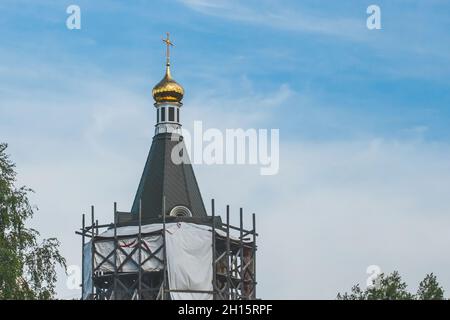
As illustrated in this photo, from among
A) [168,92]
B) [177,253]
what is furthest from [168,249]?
[168,92]

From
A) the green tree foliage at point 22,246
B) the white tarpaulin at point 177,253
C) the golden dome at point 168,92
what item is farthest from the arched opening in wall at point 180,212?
the green tree foliage at point 22,246

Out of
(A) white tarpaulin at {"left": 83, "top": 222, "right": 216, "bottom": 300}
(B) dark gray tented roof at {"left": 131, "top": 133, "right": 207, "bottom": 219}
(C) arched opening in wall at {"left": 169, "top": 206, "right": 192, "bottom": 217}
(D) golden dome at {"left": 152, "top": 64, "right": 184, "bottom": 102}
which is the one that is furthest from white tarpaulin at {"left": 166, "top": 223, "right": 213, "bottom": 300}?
(D) golden dome at {"left": 152, "top": 64, "right": 184, "bottom": 102}

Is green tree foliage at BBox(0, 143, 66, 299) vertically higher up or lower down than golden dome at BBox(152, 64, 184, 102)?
lower down

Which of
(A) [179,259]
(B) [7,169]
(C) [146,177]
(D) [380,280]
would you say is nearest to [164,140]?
(C) [146,177]

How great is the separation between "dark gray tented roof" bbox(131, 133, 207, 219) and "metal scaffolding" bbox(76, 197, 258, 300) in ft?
4.12

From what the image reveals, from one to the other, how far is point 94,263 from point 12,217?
2274 cm

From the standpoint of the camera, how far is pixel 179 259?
6066 cm

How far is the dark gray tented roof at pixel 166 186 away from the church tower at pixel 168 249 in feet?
0.15

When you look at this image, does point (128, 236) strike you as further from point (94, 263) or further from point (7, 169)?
point (7, 169)

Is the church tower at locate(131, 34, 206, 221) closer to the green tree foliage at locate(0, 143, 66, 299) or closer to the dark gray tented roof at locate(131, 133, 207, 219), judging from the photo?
the dark gray tented roof at locate(131, 133, 207, 219)

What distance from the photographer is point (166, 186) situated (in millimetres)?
62906

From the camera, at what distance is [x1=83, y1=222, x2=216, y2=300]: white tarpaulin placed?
60.5 m
